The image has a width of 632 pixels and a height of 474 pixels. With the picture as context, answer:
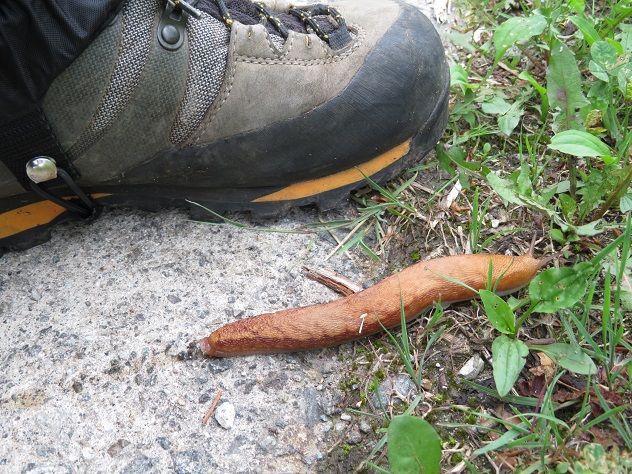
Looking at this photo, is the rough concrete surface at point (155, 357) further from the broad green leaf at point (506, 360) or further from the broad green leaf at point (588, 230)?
the broad green leaf at point (588, 230)

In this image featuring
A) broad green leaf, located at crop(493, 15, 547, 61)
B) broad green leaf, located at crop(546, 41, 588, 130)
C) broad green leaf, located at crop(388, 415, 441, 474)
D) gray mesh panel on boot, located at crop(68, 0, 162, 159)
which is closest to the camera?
broad green leaf, located at crop(388, 415, 441, 474)

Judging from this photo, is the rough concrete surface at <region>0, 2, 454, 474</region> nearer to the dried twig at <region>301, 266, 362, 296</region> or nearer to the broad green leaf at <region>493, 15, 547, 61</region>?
the dried twig at <region>301, 266, 362, 296</region>

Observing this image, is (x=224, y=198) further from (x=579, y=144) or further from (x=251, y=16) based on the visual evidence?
(x=579, y=144)

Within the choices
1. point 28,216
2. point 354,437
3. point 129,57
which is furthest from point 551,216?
point 28,216

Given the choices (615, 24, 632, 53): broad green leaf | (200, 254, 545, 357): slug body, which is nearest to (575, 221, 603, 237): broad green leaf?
(200, 254, 545, 357): slug body

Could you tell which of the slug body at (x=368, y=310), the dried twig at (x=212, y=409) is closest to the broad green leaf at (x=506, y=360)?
the slug body at (x=368, y=310)
